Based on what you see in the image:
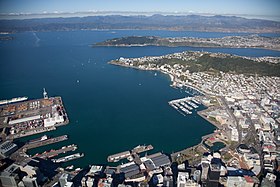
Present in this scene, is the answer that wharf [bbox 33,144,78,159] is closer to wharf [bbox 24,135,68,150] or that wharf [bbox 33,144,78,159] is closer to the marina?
wharf [bbox 24,135,68,150]

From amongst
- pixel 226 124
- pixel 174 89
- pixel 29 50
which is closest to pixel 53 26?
pixel 29 50

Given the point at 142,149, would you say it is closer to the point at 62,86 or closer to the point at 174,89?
the point at 174,89

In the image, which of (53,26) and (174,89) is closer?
(174,89)

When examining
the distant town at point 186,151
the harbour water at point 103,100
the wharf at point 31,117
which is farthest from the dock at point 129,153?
the wharf at point 31,117

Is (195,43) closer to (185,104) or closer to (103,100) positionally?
(185,104)

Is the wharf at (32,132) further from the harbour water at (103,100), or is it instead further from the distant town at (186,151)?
the harbour water at (103,100)

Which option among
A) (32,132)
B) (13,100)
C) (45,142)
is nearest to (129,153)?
(45,142)

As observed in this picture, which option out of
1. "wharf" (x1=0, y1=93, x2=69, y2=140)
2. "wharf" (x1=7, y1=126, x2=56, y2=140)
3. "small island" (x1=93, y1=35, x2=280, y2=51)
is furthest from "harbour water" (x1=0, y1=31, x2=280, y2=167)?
"small island" (x1=93, y1=35, x2=280, y2=51)
